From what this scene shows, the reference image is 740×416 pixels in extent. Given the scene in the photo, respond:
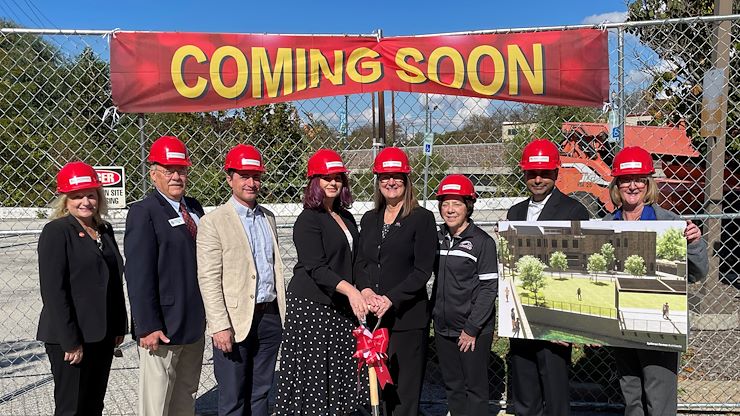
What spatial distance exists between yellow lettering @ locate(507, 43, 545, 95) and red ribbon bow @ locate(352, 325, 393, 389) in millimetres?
2127

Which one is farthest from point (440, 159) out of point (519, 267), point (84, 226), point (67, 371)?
point (67, 371)

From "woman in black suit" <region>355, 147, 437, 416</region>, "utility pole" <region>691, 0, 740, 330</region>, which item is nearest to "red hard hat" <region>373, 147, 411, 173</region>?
"woman in black suit" <region>355, 147, 437, 416</region>

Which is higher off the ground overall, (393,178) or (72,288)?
(393,178)

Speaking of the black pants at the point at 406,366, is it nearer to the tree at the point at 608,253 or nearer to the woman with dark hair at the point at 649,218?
the tree at the point at 608,253

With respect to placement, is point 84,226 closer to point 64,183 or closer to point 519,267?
point 64,183

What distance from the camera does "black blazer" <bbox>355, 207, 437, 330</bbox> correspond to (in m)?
3.45

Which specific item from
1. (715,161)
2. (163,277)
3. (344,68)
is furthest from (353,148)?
(715,161)

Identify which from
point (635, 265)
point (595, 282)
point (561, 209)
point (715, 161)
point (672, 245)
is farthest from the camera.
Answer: point (715, 161)

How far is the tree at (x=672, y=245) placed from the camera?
121 inches

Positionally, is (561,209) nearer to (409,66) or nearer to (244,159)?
(409,66)

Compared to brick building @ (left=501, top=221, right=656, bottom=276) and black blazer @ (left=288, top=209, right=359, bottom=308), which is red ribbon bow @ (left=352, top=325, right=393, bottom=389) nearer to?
black blazer @ (left=288, top=209, right=359, bottom=308)

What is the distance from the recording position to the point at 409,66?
4.21 m

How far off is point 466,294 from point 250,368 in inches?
56.9

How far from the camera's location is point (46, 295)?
3.14 m
